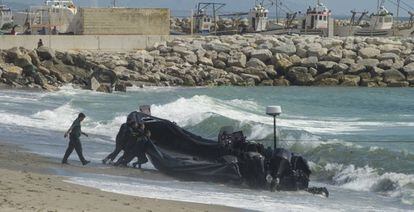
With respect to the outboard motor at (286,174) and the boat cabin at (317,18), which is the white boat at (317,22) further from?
the outboard motor at (286,174)

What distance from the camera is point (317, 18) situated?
5772 centimetres

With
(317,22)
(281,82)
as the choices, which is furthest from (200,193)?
(317,22)

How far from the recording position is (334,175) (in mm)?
16328

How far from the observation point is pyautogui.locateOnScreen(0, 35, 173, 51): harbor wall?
42625mm

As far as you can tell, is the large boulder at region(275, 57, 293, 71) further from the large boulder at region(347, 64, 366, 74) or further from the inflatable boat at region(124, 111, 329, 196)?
the inflatable boat at region(124, 111, 329, 196)

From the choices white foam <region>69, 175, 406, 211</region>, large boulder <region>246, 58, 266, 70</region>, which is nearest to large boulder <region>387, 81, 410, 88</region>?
large boulder <region>246, 58, 266, 70</region>

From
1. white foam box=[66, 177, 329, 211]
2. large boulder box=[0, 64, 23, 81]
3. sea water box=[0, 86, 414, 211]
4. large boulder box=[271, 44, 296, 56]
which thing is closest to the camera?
white foam box=[66, 177, 329, 211]

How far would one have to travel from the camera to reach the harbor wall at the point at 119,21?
4756 cm

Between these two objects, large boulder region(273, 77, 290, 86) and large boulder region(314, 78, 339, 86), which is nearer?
large boulder region(273, 77, 290, 86)

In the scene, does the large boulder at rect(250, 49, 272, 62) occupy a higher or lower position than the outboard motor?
higher

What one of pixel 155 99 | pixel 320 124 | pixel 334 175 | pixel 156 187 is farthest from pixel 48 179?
pixel 155 99

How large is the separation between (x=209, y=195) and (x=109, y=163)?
360 centimetres

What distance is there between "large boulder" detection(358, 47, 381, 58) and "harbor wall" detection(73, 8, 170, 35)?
11.6 m

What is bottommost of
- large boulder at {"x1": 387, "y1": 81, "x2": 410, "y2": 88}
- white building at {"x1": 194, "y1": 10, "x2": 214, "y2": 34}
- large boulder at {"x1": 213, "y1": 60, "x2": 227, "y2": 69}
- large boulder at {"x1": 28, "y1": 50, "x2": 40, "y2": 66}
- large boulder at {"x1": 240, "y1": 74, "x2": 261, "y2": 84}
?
large boulder at {"x1": 387, "y1": 81, "x2": 410, "y2": 88}
